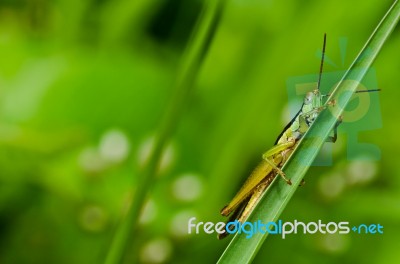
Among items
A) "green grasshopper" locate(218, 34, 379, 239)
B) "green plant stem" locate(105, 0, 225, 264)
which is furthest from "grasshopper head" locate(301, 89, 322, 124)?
"green plant stem" locate(105, 0, 225, 264)

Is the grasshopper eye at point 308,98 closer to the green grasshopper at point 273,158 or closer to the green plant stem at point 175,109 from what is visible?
the green grasshopper at point 273,158

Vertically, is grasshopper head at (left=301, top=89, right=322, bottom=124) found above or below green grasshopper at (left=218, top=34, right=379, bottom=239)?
above

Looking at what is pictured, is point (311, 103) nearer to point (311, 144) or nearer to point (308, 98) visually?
point (308, 98)

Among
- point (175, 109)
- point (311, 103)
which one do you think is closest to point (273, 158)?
point (311, 103)

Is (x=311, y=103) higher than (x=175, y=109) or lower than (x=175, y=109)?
higher

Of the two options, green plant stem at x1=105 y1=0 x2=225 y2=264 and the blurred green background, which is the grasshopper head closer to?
the blurred green background

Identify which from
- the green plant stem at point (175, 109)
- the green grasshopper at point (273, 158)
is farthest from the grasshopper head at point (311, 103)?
the green plant stem at point (175, 109)

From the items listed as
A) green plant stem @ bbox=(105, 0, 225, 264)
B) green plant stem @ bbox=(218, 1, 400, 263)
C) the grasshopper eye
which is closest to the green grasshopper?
the grasshopper eye

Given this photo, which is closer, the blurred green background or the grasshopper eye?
the blurred green background
